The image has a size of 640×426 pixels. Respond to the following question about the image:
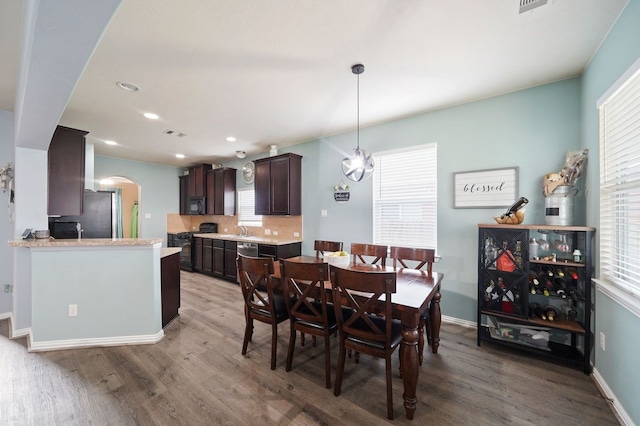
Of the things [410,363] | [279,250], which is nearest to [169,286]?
[279,250]

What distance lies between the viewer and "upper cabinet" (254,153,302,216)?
4582mm

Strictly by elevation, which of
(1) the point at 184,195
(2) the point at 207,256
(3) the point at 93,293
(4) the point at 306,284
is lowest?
(2) the point at 207,256

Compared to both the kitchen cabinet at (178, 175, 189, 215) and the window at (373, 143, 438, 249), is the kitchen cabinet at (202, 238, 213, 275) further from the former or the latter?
the window at (373, 143, 438, 249)

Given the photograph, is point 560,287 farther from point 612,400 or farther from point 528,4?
point 528,4

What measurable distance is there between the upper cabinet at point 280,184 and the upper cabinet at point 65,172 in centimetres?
256

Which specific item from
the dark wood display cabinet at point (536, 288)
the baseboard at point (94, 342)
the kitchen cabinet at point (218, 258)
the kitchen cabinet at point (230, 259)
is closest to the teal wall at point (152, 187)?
the kitchen cabinet at point (218, 258)

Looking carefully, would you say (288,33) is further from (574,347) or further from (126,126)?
(574,347)

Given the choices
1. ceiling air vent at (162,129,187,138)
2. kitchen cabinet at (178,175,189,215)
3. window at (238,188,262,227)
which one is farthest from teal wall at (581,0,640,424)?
kitchen cabinet at (178,175,189,215)

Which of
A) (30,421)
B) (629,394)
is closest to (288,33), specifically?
(30,421)

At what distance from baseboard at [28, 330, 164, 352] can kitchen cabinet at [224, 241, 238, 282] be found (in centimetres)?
228

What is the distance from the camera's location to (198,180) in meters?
6.22

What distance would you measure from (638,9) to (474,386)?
2.74 meters

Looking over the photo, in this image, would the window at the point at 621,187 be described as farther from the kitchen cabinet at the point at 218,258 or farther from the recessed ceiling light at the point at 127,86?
the kitchen cabinet at the point at 218,258

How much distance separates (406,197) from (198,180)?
16.4 ft
